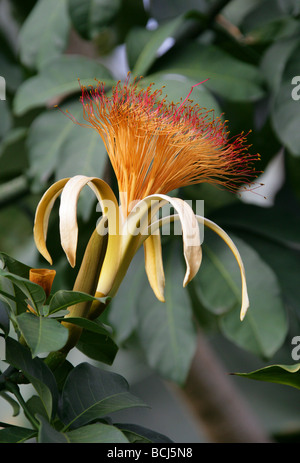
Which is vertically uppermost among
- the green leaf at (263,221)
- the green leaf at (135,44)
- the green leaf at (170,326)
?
the green leaf at (135,44)

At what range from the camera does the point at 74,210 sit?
0.41m

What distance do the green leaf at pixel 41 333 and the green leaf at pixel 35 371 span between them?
2 centimetres

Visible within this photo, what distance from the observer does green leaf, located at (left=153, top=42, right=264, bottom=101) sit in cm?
92

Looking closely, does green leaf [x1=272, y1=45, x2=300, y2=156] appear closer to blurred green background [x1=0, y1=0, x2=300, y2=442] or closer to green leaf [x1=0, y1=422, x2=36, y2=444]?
blurred green background [x1=0, y1=0, x2=300, y2=442]

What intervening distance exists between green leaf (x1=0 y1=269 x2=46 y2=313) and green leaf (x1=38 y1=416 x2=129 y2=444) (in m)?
0.08

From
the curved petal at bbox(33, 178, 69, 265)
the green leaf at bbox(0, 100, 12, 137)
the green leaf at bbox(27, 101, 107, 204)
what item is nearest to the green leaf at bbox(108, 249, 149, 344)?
the green leaf at bbox(27, 101, 107, 204)

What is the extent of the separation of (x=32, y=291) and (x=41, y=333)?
0.16 ft

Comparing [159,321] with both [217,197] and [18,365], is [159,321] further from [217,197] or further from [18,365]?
[18,365]

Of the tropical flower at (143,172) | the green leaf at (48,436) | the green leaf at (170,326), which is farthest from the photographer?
the green leaf at (170,326)

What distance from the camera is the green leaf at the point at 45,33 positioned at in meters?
1.05

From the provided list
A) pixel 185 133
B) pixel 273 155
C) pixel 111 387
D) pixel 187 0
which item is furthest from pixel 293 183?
pixel 111 387

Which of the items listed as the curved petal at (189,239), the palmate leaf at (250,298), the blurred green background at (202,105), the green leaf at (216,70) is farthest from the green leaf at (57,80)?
the curved petal at (189,239)

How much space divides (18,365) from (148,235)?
156mm

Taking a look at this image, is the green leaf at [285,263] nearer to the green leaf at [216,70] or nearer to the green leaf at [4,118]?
the green leaf at [216,70]
